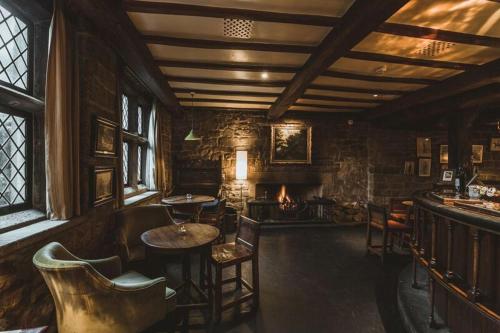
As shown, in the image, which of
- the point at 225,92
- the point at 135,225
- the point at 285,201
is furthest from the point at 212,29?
the point at 285,201

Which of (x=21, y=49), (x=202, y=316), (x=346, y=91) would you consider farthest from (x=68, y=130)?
(x=346, y=91)

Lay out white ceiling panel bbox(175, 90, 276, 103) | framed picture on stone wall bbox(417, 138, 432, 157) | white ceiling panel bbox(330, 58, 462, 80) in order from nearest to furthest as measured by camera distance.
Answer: white ceiling panel bbox(330, 58, 462, 80) → white ceiling panel bbox(175, 90, 276, 103) → framed picture on stone wall bbox(417, 138, 432, 157)

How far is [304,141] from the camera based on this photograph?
5.77m

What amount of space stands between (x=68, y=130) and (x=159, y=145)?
245 cm

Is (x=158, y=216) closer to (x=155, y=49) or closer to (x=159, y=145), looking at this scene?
(x=159, y=145)

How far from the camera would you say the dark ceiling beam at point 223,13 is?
1.96 metres

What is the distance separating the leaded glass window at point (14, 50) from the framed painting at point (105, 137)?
0.59 metres

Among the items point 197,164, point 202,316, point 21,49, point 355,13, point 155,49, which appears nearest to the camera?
point 21,49

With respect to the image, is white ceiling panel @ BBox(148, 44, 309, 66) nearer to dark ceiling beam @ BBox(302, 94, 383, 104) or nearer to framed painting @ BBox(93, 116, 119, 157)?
framed painting @ BBox(93, 116, 119, 157)

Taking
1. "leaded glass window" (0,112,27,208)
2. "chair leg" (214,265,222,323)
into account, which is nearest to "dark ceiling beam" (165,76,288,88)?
"leaded glass window" (0,112,27,208)

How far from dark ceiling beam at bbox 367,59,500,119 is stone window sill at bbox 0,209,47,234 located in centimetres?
488

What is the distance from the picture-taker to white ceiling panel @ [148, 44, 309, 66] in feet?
9.02

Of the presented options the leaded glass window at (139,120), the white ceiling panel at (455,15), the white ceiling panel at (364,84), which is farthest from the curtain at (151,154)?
the white ceiling panel at (455,15)

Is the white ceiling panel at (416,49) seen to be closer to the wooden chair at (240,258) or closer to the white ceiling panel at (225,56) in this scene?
the white ceiling panel at (225,56)
